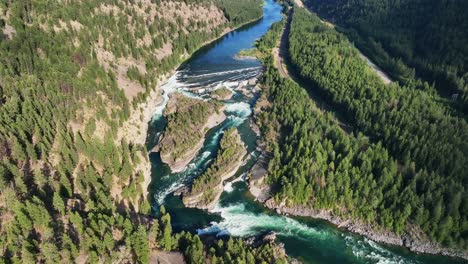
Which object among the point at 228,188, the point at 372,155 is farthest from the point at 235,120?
the point at 372,155

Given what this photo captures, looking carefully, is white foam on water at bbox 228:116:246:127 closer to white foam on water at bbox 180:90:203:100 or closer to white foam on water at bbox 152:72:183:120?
white foam on water at bbox 180:90:203:100

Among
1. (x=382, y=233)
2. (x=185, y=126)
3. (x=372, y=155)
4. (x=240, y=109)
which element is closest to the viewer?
(x=382, y=233)

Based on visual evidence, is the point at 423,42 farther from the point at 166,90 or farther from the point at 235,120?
the point at 166,90

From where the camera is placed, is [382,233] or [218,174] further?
[218,174]

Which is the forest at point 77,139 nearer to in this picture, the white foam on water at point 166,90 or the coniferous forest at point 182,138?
the coniferous forest at point 182,138

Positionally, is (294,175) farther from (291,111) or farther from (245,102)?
(245,102)

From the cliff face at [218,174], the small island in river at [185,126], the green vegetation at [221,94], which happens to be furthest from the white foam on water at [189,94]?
the cliff face at [218,174]

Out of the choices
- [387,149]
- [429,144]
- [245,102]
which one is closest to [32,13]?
[245,102]
